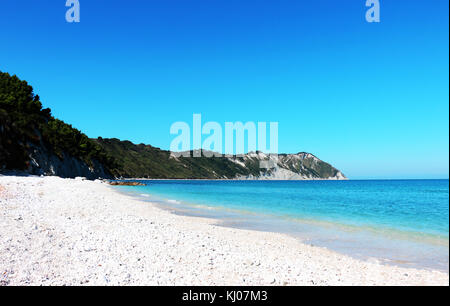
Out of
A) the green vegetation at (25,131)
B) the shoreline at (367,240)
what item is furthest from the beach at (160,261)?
the green vegetation at (25,131)

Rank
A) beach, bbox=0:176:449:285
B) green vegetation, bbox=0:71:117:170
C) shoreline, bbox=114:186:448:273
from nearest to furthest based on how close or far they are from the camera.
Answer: beach, bbox=0:176:449:285 < shoreline, bbox=114:186:448:273 < green vegetation, bbox=0:71:117:170

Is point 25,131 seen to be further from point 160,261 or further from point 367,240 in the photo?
point 367,240

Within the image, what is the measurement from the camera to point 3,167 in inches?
1960

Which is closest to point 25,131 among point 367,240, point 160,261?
point 160,261

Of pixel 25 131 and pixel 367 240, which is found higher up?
pixel 25 131

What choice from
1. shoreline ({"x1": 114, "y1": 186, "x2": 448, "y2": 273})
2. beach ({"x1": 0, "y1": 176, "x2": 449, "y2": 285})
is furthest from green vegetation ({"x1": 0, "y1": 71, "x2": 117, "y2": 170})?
shoreline ({"x1": 114, "y1": 186, "x2": 448, "y2": 273})

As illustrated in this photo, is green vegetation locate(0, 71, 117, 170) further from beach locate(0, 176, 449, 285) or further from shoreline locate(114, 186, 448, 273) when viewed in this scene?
shoreline locate(114, 186, 448, 273)

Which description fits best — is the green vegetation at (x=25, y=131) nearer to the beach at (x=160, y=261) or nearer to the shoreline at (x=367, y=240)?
the beach at (x=160, y=261)

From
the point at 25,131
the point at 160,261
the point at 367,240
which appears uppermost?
the point at 25,131

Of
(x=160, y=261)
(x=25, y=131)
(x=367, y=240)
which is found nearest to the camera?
(x=160, y=261)
